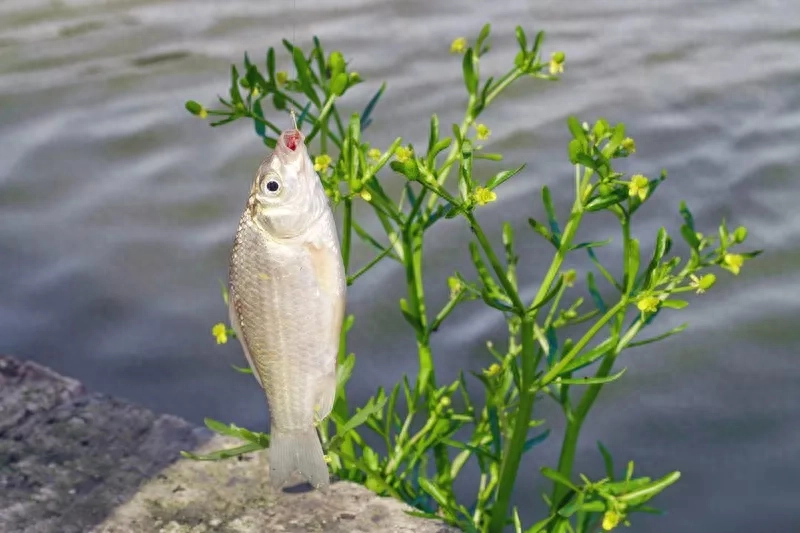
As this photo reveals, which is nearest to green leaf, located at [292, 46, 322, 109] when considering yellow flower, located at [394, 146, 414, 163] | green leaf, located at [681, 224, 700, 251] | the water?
yellow flower, located at [394, 146, 414, 163]

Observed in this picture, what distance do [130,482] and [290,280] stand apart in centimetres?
86

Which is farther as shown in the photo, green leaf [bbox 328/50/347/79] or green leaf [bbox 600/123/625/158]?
green leaf [bbox 328/50/347/79]

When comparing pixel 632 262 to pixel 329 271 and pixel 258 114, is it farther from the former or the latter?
pixel 258 114

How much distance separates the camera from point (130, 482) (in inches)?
90.9

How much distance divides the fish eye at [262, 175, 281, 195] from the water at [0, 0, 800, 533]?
1511 millimetres

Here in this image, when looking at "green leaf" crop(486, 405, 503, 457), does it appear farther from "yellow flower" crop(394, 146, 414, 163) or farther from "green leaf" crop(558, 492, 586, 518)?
"yellow flower" crop(394, 146, 414, 163)

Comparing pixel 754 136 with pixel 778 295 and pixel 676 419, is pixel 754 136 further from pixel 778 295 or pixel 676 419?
pixel 676 419

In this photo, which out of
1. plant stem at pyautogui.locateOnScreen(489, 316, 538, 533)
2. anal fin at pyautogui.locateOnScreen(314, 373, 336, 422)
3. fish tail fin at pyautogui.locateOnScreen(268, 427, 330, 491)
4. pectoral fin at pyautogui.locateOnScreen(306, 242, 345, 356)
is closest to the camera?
pectoral fin at pyautogui.locateOnScreen(306, 242, 345, 356)

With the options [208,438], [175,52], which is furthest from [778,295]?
[175,52]

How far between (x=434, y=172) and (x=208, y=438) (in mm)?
938

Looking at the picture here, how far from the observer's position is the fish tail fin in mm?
1811

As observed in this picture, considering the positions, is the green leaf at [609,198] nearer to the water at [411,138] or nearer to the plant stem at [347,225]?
the plant stem at [347,225]

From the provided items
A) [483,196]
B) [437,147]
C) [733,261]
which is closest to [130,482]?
[437,147]

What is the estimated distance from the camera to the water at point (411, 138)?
3182 mm
